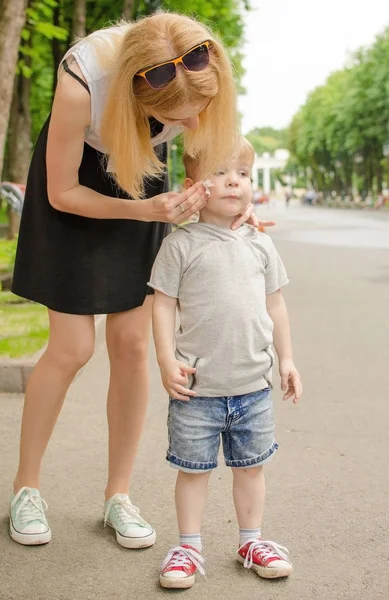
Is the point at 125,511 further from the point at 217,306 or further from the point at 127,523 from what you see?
the point at 217,306

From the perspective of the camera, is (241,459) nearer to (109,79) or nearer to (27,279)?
(27,279)

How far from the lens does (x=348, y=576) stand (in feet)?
11.2

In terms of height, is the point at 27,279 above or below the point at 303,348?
above

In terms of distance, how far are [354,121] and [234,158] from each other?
207 ft

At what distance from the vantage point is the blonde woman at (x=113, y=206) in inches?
124

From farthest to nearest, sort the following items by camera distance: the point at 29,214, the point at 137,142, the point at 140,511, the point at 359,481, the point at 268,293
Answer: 1. the point at 359,481
2. the point at 140,511
3. the point at 29,214
4. the point at 268,293
5. the point at 137,142

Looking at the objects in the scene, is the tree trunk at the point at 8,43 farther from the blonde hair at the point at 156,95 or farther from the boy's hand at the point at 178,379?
the boy's hand at the point at 178,379

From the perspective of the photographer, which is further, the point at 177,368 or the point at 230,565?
the point at 230,565

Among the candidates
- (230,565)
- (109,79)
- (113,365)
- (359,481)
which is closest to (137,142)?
(109,79)

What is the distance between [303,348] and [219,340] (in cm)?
504

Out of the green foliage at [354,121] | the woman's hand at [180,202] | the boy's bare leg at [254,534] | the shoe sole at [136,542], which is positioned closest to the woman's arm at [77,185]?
the woman's hand at [180,202]

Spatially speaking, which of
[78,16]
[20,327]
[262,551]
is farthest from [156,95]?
Result: [78,16]

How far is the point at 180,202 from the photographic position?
318cm

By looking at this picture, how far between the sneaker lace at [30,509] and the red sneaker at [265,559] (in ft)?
2.50
